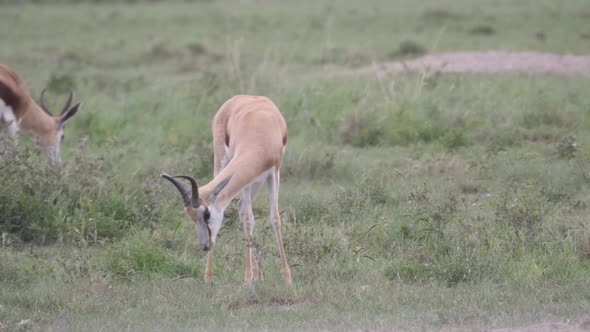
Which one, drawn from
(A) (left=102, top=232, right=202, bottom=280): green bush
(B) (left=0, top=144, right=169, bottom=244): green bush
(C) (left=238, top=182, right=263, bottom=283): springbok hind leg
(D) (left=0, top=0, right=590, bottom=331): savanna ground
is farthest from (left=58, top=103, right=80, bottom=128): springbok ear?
(C) (left=238, top=182, right=263, bottom=283): springbok hind leg

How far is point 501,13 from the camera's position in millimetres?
16469

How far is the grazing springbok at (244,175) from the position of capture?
468cm

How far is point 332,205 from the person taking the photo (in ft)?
20.4

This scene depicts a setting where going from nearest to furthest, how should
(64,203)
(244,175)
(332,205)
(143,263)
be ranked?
1. (244,175)
2. (143,263)
3. (64,203)
4. (332,205)

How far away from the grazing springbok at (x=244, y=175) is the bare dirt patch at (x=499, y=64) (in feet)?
14.6

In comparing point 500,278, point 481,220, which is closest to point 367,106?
point 481,220

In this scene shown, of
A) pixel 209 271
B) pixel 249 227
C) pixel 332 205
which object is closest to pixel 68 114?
pixel 332 205

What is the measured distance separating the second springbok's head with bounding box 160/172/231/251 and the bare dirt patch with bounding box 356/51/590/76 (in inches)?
209

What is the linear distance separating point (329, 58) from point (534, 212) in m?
7.36

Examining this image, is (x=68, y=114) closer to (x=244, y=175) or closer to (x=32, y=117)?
(x=32, y=117)

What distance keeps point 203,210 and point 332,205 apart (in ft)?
5.83

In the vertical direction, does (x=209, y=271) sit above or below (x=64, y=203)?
below

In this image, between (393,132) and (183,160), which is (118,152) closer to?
(183,160)

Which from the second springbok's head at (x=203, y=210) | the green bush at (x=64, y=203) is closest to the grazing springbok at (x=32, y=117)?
the green bush at (x=64, y=203)
